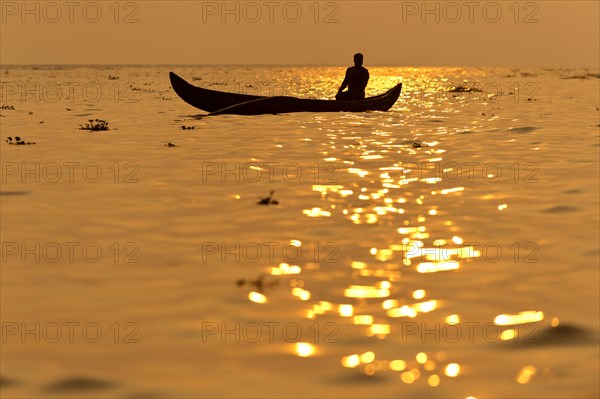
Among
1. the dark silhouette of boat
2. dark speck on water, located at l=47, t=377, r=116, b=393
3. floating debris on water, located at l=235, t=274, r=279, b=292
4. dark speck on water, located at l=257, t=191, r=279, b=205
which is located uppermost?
the dark silhouette of boat

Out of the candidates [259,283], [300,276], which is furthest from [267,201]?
[259,283]

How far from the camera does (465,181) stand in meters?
12.2

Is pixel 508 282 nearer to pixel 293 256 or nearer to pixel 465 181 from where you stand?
pixel 293 256

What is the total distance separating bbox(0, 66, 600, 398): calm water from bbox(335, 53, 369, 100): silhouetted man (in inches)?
432

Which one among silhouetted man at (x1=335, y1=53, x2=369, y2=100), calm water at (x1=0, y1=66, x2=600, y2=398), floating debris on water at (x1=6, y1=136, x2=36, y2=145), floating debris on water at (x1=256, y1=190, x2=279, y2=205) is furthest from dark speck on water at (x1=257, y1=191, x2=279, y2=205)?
silhouetted man at (x1=335, y1=53, x2=369, y2=100)

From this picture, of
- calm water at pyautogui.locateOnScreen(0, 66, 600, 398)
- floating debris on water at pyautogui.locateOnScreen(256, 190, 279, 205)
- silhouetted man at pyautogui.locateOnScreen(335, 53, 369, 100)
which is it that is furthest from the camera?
silhouetted man at pyautogui.locateOnScreen(335, 53, 369, 100)

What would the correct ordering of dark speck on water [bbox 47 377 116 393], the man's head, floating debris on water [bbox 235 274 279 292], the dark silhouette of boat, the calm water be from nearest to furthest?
dark speck on water [bbox 47 377 116 393] < the calm water < floating debris on water [bbox 235 274 279 292] < the dark silhouette of boat < the man's head

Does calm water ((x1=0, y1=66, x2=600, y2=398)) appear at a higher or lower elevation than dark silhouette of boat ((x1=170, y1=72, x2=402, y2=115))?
lower

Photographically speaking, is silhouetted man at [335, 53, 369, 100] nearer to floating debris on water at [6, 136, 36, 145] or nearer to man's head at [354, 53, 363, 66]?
man's head at [354, 53, 363, 66]

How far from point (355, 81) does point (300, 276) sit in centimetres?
1974

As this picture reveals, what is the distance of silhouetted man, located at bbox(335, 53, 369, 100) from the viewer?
25.7 m

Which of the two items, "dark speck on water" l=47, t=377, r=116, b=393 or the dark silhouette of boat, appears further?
the dark silhouette of boat

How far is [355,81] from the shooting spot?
2605 centimetres

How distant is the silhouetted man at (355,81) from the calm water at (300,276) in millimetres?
10979
